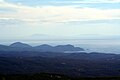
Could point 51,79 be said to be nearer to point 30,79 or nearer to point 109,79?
point 30,79

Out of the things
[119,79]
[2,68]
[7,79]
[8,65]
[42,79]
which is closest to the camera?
[7,79]

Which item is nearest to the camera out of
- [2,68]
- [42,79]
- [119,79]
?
[42,79]

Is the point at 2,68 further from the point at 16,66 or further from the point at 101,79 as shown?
the point at 101,79

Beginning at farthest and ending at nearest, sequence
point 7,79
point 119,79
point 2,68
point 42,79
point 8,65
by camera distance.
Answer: point 8,65 < point 2,68 < point 119,79 < point 42,79 < point 7,79

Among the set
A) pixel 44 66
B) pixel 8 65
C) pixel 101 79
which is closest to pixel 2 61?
pixel 8 65

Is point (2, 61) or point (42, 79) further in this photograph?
point (2, 61)

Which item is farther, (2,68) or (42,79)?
(2,68)

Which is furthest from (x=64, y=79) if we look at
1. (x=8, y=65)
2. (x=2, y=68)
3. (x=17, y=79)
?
(x=8, y=65)

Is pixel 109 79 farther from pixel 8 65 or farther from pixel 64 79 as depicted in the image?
pixel 8 65
